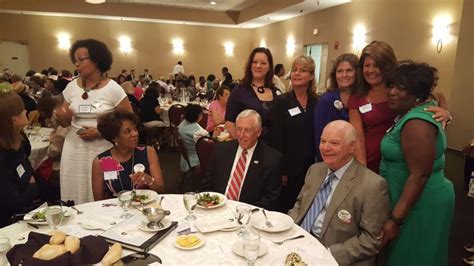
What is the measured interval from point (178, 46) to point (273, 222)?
1573 centimetres

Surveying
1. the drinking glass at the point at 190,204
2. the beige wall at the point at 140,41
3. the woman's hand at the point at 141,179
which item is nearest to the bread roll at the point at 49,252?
the drinking glass at the point at 190,204

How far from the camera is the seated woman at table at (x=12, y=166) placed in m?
2.17

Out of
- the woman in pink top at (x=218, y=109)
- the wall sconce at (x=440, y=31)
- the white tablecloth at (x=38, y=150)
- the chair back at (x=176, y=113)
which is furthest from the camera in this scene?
the chair back at (x=176, y=113)

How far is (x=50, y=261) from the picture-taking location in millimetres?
1283

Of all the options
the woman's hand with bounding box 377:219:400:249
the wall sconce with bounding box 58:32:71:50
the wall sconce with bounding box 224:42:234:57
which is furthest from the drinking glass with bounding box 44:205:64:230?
the wall sconce with bounding box 224:42:234:57

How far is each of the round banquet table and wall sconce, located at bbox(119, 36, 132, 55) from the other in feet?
49.0

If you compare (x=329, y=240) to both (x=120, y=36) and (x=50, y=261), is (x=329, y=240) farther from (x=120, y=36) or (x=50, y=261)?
(x=120, y=36)

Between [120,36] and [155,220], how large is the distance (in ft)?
50.3

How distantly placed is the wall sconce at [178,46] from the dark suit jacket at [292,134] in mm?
14413

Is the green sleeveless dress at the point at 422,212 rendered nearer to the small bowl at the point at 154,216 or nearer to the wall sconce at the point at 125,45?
the small bowl at the point at 154,216

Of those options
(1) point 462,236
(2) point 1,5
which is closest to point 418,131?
(1) point 462,236

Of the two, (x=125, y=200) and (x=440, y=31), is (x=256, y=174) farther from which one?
(x=440, y=31)

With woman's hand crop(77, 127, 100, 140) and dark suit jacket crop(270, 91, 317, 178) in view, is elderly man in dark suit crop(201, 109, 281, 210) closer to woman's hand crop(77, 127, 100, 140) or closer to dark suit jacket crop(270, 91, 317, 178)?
dark suit jacket crop(270, 91, 317, 178)

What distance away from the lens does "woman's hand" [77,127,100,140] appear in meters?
2.81
